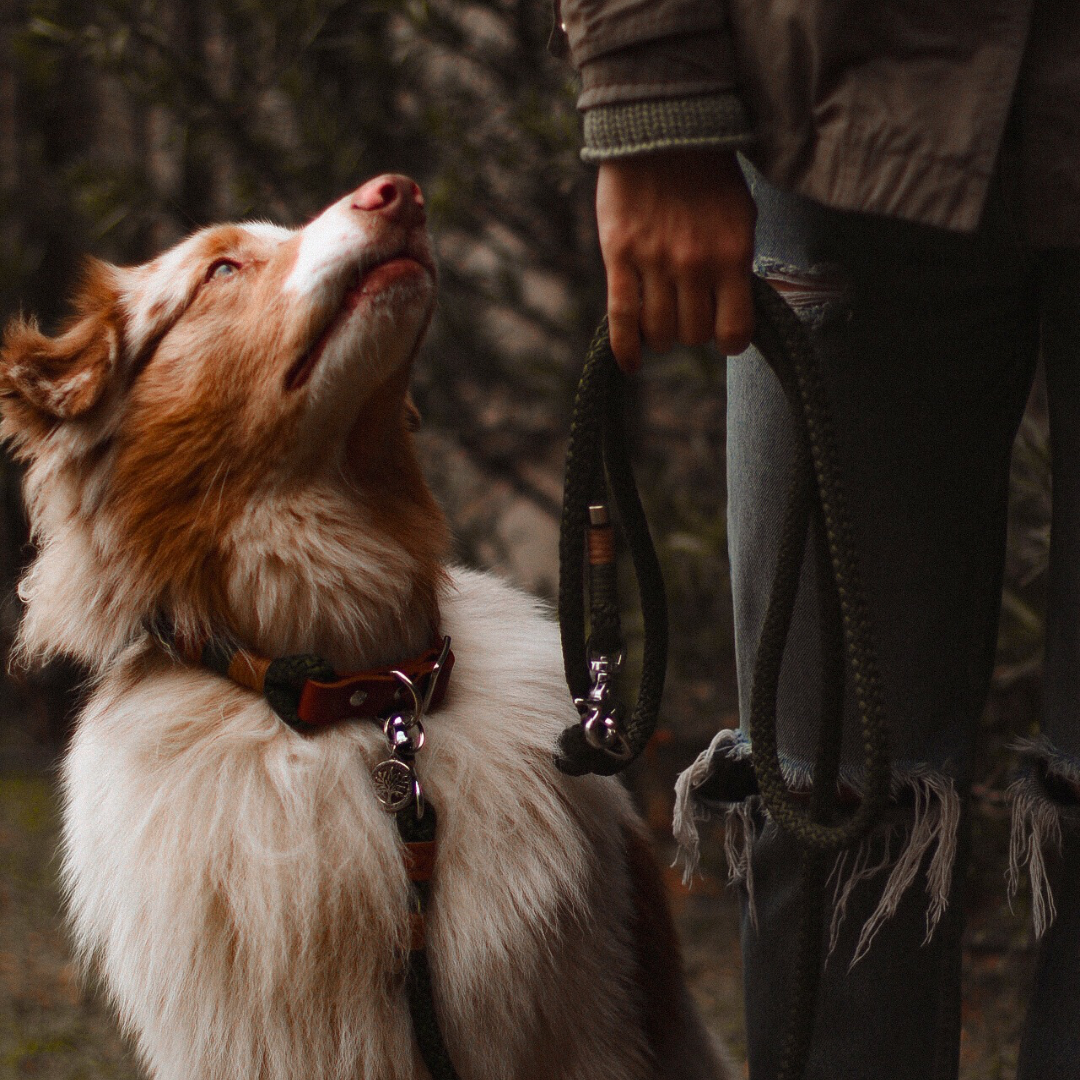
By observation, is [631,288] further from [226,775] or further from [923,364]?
[226,775]

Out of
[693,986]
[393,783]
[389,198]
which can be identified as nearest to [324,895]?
[393,783]

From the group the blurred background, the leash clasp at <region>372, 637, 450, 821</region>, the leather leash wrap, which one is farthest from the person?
the blurred background

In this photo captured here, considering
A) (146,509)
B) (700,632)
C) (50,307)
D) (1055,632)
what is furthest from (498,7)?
(50,307)

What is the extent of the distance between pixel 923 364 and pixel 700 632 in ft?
6.40

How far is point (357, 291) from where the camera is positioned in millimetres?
1559

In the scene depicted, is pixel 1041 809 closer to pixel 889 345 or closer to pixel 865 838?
pixel 865 838

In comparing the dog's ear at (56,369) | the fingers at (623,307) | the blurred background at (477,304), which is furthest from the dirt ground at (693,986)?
the fingers at (623,307)

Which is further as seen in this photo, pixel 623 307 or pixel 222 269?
pixel 222 269

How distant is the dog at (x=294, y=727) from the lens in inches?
55.6

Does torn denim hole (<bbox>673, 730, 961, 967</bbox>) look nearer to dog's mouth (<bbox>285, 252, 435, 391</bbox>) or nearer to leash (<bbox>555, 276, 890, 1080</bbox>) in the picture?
leash (<bbox>555, 276, 890, 1080</bbox>)

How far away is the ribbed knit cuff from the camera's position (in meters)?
1.06

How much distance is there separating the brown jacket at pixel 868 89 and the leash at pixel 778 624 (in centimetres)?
18

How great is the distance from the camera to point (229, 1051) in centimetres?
140

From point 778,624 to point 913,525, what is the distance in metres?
0.24
